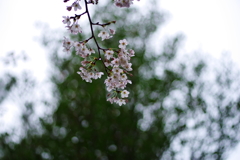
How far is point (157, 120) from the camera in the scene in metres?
10.3

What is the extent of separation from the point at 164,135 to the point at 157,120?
0.65 meters

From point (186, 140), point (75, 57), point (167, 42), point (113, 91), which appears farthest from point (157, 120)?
point (113, 91)

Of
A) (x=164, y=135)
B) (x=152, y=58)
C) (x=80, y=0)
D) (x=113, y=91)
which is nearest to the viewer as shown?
(x=80, y=0)

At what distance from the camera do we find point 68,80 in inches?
416

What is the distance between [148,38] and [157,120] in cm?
380

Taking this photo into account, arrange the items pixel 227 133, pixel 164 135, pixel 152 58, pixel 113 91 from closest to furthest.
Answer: pixel 113 91 → pixel 227 133 → pixel 164 135 → pixel 152 58

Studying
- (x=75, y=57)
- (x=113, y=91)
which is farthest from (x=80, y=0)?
(x=75, y=57)

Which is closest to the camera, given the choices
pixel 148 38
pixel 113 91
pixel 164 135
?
pixel 113 91

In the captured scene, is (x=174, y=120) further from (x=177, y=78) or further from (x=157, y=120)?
(x=177, y=78)

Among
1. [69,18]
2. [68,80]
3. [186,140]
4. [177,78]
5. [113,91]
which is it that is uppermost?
[177,78]

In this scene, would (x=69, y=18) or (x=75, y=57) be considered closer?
(x=69, y=18)

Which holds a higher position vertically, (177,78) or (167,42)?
(167,42)

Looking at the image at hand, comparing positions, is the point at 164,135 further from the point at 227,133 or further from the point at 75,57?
the point at 75,57

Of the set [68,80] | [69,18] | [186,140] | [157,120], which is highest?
[68,80]
